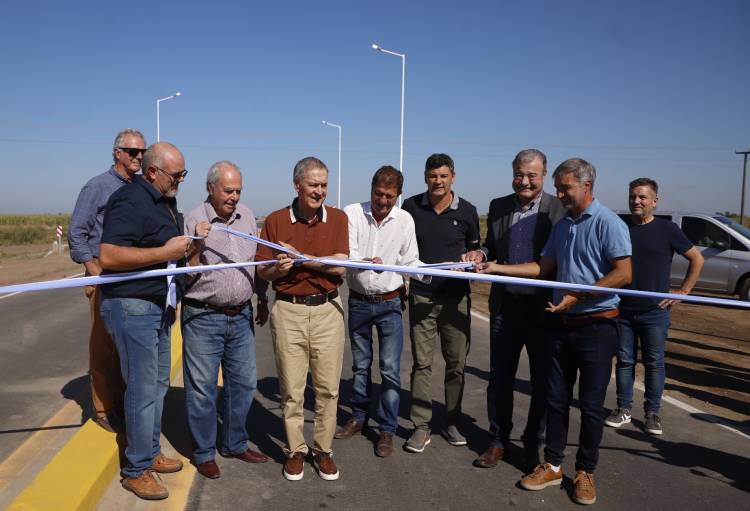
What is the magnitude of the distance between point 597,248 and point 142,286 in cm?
287

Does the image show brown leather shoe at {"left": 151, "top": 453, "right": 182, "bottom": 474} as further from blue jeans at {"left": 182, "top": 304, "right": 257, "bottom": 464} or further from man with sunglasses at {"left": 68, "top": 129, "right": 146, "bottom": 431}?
man with sunglasses at {"left": 68, "top": 129, "right": 146, "bottom": 431}

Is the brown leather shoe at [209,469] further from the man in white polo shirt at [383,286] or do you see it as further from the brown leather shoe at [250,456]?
the man in white polo shirt at [383,286]

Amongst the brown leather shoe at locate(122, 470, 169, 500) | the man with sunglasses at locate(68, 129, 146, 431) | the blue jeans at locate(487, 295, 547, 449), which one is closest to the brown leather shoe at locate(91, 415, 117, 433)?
the man with sunglasses at locate(68, 129, 146, 431)

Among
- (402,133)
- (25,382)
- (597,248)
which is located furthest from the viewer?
(402,133)

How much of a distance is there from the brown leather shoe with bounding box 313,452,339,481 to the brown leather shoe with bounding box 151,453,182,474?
3.18ft

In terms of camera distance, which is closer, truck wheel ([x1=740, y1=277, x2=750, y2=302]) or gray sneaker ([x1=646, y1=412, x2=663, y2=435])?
gray sneaker ([x1=646, y1=412, x2=663, y2=435])

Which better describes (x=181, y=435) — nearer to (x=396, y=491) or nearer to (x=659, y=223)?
(x=396, y=491)

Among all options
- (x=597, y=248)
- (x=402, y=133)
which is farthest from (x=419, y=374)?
(x=402, y=133)

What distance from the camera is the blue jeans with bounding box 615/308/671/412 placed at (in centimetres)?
514

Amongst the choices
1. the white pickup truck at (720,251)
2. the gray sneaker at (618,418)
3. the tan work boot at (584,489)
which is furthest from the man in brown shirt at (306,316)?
the white pickup truck at (720,251)

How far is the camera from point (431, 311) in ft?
15.4

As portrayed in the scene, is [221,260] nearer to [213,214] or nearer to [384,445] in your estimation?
[213,214]

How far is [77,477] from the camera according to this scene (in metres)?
3.52

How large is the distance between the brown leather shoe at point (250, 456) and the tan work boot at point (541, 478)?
6.10 feet
